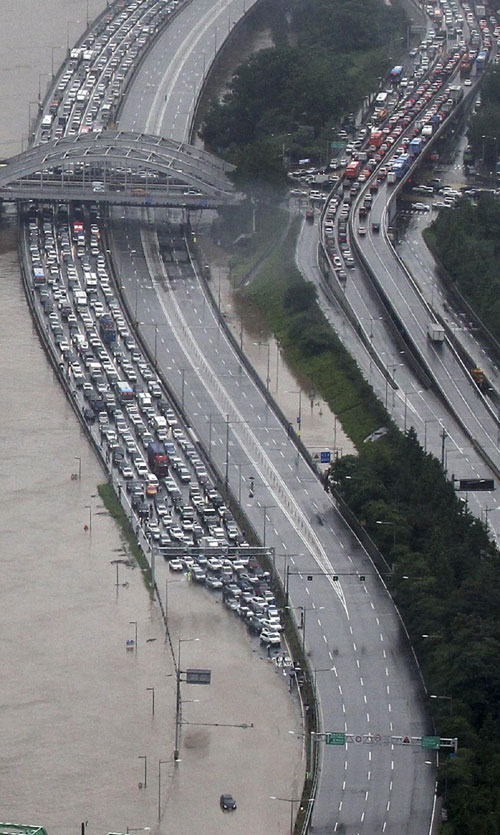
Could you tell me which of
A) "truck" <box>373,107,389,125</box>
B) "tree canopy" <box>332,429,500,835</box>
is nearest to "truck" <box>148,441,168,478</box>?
"tree canopy" <box>332,429,500,835</box>

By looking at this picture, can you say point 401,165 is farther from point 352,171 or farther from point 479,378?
point 479,378

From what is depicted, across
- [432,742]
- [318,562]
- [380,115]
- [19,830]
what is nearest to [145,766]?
[432,742]

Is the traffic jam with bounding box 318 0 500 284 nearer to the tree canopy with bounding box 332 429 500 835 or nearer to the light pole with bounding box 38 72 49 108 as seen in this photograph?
the light pole with bounding box 38 72 49 108

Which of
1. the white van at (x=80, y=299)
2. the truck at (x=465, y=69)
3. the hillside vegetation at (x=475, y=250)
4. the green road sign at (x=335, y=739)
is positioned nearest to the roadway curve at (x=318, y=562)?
the green road sign at (x=335, y=739)

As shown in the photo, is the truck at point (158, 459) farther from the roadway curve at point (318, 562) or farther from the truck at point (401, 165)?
the truck at point (401, 165)

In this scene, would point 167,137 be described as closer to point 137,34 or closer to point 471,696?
point 137,34
